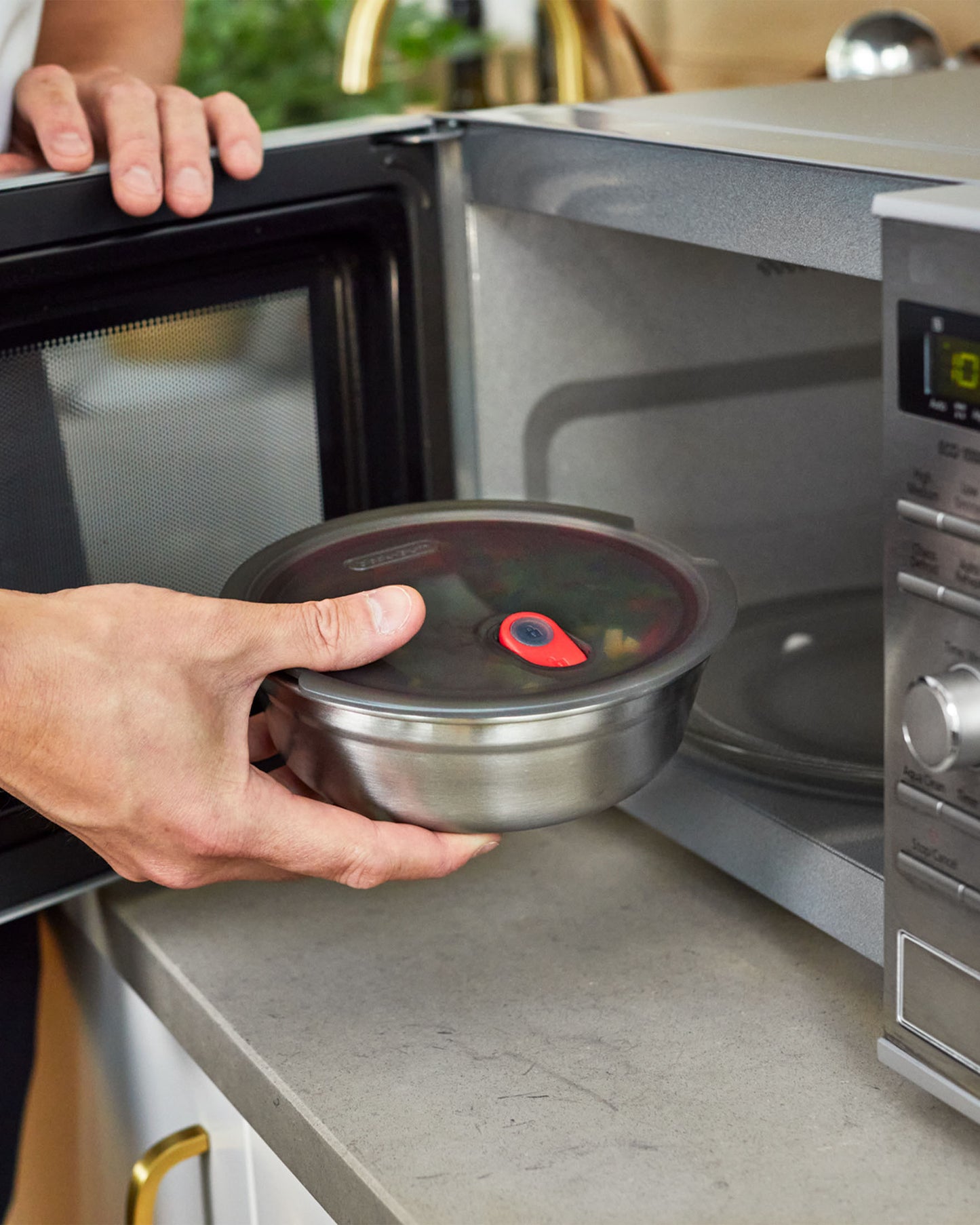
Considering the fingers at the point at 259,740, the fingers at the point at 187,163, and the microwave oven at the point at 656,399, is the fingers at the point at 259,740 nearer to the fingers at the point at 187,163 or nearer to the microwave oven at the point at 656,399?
the microwave oven at the point at 656,399

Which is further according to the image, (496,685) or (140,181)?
(140,181)

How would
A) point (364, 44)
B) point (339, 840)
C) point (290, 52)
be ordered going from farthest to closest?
point (290, 52) < point (364, 44) < point (339, 840)

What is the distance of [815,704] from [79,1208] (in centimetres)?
51

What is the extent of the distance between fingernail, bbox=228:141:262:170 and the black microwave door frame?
1 cm

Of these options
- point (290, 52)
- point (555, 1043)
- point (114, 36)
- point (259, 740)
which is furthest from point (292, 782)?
point (290, 52)

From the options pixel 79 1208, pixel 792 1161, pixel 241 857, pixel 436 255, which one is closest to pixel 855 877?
pixel 792 1161

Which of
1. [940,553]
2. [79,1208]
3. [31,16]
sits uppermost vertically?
[31,16]

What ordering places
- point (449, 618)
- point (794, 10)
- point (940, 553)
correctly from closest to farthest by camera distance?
point (940, 553)
point (449, 618)
point (794, 10)

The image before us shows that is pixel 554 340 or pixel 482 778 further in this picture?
pixel 554 340

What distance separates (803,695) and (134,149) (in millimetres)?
439

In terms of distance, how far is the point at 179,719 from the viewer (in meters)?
0.51

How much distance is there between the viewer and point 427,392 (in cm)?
73

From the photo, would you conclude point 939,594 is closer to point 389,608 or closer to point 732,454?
point 389,608

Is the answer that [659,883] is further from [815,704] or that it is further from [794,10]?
[794,10]
